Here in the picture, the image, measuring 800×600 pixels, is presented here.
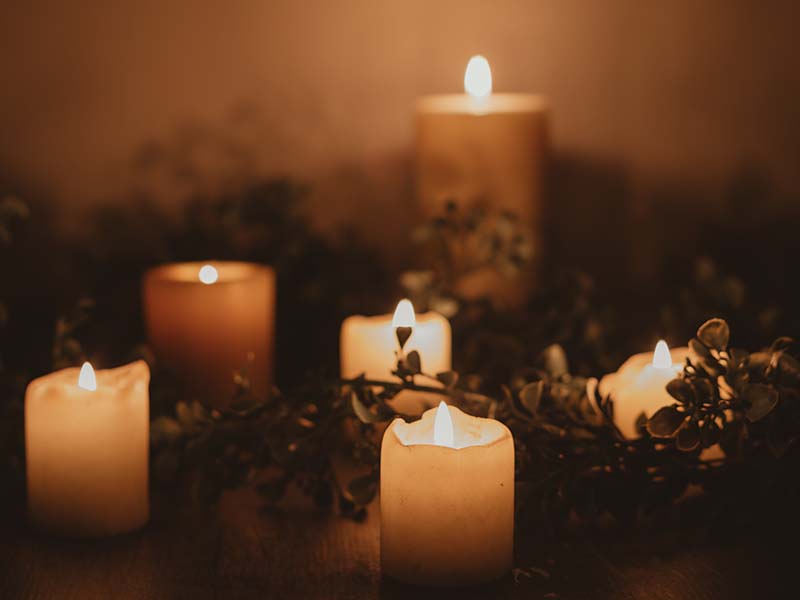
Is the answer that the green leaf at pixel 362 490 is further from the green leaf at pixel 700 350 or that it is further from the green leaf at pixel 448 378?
the green leaf at pixel 700 350

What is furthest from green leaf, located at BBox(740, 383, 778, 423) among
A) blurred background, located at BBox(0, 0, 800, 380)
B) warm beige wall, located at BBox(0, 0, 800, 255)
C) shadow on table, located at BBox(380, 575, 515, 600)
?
warm beige wall, located at BBox(0, 0, 800, 255)

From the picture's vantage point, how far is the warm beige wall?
1.44 m

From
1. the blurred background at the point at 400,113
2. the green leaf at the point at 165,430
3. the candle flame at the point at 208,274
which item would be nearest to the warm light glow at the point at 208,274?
the candle flame at the point at 208,274

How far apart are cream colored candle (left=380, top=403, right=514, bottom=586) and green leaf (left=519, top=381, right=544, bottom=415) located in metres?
0.08

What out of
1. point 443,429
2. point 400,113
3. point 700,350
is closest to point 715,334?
point 700,350

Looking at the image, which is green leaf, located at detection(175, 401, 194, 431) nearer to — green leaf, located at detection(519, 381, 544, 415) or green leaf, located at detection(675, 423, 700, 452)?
green leaf, located at detection(519, 381, 544, 415)

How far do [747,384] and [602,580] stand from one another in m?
0.19

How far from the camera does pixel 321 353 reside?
1330mm

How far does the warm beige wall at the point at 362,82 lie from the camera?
1.44 metres

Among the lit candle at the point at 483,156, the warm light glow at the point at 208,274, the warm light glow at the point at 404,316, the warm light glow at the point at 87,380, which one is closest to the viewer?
the warm light glow at the point at 87,380

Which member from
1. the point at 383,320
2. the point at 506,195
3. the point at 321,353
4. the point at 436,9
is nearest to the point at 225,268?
the point at 321,353

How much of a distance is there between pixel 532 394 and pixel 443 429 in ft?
0.36

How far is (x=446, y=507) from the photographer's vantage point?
795 millimetres

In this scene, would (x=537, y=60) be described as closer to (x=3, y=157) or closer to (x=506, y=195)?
(x=506, y=195)
